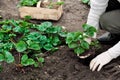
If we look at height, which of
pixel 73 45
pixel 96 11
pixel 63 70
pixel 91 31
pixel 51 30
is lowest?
pixel 63 70

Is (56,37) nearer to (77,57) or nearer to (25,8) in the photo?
(77,57)

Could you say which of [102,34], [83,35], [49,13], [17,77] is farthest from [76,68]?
[49,13]

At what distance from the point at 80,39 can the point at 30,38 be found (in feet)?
2.26

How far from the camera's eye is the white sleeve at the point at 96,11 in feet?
9.94

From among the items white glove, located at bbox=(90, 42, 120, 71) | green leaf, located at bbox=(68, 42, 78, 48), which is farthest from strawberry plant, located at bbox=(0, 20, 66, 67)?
white glove, located at bbox=(90, 42, 120, 71)

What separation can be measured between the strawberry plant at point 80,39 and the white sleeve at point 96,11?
6.0 inches

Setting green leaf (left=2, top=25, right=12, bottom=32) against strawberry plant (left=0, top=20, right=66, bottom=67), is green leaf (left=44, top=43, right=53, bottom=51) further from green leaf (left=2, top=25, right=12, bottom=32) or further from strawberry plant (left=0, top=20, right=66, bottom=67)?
green leaf (left=2, top=25, right=12, bottom=32)

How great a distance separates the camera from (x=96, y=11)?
10.2ft

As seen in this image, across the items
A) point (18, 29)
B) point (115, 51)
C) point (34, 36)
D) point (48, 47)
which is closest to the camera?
point (115, 51)

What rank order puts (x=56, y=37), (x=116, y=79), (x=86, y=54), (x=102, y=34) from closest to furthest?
1. (x=116, y=79)
2. (x=86, y=54)
3. (x=56, y=37)
4. (x=102, y=34)

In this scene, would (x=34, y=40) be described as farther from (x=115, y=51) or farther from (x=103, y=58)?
(x=115, y=51)

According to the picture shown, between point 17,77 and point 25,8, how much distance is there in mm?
1334

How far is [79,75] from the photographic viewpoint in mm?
3066

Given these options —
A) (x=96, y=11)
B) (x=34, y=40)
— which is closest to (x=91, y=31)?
(x=96, y=11)
